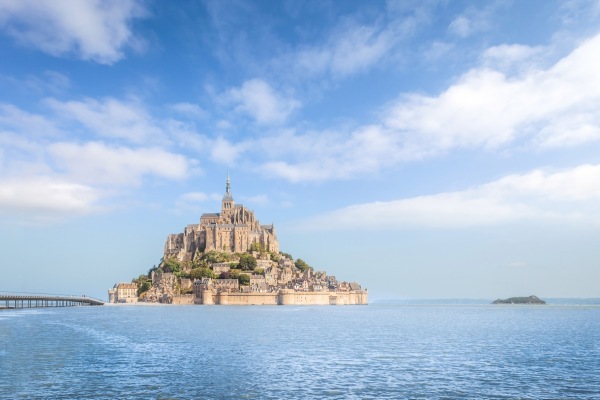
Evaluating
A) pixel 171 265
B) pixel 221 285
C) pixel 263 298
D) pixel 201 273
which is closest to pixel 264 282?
pixel 263 298

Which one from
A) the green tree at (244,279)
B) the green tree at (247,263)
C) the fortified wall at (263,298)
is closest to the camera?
the fortified wall at (263,298)

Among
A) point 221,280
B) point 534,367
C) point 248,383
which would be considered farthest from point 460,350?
point 221,280

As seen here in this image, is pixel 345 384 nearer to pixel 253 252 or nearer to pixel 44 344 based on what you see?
pixel 44 344

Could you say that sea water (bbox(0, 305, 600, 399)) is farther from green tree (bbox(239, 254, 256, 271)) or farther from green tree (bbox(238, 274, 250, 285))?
green tree (bbox(239, 254, 256, 271))

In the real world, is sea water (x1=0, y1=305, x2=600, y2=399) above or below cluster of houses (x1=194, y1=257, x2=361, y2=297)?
below

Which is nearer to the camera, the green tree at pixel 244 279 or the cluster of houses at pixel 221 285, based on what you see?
the cluster of houses at pixel 221 285

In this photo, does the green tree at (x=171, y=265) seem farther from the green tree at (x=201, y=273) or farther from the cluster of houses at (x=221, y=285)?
the green tree at (x=201, y=273)

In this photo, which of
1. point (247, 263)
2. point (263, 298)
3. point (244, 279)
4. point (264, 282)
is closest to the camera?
point (263, 298)

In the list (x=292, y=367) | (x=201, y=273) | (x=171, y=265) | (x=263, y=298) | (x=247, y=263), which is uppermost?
(x=247, y=263)

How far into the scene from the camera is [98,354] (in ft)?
133

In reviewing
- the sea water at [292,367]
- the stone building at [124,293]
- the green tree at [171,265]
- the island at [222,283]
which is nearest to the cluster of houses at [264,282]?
the island at [222,283]

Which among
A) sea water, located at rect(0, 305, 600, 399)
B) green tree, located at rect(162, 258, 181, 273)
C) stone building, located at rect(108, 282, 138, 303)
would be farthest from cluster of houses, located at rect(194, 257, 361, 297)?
sea water, located at rect(0, 305, 600, 399)

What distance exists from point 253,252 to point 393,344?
496 feet

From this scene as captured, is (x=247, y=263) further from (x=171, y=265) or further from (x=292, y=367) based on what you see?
(x=292, y=367)
